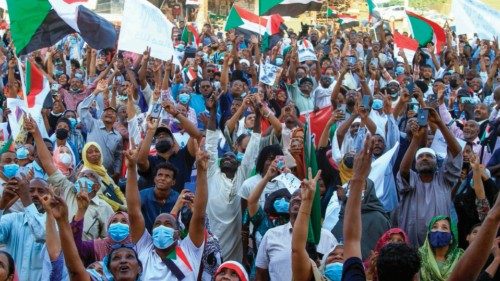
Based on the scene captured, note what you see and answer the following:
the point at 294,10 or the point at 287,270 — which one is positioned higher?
the point at 287,270

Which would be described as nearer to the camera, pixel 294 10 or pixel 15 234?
pixel 15 234

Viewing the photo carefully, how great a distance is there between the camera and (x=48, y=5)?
9023 millimetres

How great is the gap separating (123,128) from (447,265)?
4995mm

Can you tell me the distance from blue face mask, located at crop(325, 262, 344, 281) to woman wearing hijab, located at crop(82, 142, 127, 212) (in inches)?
91.6

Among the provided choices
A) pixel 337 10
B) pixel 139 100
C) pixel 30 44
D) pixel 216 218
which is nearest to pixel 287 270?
pixel 216 218

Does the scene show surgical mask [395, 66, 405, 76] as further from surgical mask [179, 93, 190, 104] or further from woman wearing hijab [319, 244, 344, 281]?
woman wearing hijab [319, 244, 344, 281]

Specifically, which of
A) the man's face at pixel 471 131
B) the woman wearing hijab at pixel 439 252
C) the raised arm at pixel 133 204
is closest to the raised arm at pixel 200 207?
the raised arm at pixel 133 204

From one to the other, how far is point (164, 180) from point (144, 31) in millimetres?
3688

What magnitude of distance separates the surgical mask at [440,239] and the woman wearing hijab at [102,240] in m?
1.88

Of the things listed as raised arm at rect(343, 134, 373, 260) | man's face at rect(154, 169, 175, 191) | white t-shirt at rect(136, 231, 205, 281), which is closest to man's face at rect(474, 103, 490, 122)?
man's face at rect(154, 169, 175, 191)

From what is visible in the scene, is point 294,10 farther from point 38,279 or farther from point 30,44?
point 38,279

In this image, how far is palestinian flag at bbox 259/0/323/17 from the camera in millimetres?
13156

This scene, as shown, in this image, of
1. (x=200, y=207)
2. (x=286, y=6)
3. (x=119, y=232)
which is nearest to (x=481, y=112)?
(x=200, y=207)

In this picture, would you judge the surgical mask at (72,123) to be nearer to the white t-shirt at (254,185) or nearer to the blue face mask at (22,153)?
the blue face mask at (22,153)
